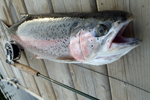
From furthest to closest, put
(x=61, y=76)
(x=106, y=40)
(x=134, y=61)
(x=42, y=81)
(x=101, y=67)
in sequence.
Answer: (x=42, y=81) < (x=61, y=76) < (x=101, y=67) < (x=134, y=61) < (x=106, y=40)

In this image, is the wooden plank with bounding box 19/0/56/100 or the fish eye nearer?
the fish eye

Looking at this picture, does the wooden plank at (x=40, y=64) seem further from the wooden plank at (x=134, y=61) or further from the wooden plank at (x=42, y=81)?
the wooden plank at (x=134, y=61)

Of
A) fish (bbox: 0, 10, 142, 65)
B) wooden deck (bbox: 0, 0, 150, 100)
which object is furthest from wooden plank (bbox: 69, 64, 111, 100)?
fish (bbox: 0, 10, 142, 65)

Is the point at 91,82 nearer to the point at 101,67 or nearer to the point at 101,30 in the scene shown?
the point at 101,67

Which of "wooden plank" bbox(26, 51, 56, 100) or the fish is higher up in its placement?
the fish

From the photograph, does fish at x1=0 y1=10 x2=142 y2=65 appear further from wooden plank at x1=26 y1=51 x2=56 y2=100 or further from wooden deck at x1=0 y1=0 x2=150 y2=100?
wooden plank at x1=26 y1=51 x2=56 y2=100

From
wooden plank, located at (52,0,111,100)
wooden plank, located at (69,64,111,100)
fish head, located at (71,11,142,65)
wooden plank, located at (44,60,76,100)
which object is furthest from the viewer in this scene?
wooden plank, located at (44,60,76,100)

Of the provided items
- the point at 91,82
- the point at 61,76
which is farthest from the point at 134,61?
the point at 61,76
